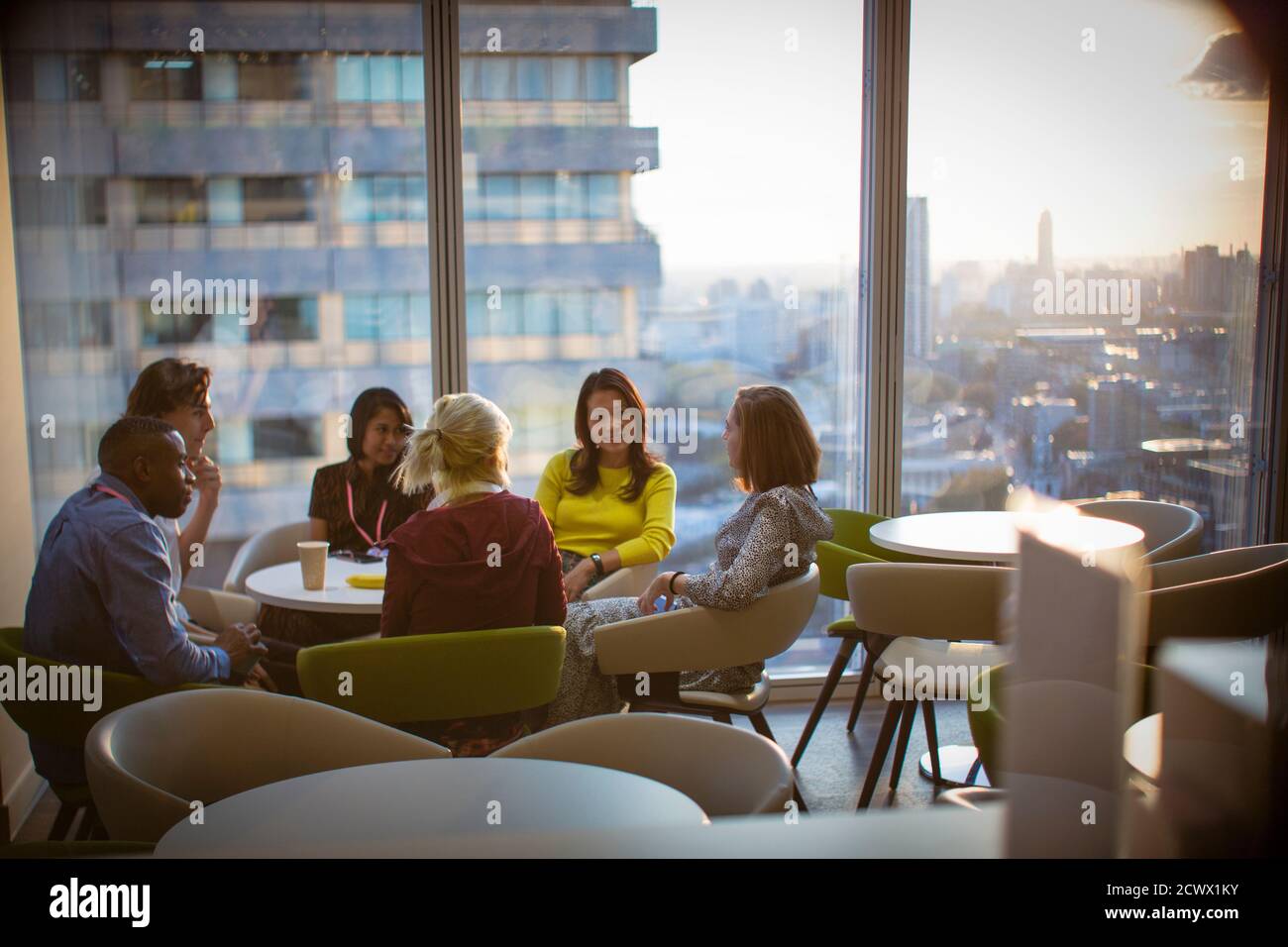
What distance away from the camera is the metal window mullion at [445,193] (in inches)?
175

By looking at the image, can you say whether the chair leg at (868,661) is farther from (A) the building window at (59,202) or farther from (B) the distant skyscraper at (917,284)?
(A) the building window at (59,202)

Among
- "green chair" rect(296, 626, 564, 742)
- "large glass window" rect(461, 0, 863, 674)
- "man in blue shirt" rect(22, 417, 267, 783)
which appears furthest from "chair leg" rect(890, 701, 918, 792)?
"man in blue shirt" rect(22, 417, 267, 783)

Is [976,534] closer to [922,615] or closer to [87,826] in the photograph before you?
[922,615]

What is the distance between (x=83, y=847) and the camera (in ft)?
6.03

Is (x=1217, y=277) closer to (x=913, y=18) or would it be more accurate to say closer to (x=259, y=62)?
(x=913, y=18)

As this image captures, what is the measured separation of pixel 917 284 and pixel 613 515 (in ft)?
5.83

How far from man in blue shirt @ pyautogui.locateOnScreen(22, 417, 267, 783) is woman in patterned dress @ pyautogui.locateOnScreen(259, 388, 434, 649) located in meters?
1.34

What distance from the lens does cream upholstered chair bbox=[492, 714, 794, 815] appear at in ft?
6.53

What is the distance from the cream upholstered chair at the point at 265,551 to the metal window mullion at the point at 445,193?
32.0 inches

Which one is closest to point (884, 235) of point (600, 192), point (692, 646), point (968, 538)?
point (600, 192)

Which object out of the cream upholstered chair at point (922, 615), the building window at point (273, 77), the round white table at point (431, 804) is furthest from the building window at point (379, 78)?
the round white table at point (431, 804)
